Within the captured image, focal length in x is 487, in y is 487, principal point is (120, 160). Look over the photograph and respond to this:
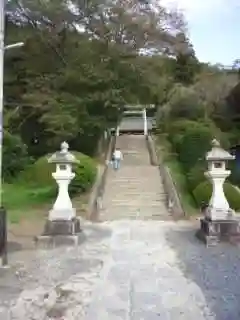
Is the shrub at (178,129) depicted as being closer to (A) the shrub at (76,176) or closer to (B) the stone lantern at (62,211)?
(A) the shrub at (76,176)

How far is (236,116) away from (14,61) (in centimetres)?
1124

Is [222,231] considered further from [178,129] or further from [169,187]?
[178,129]

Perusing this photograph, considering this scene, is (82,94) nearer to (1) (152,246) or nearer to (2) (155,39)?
(2) (155,39)

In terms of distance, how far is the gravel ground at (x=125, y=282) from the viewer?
17.4 feet

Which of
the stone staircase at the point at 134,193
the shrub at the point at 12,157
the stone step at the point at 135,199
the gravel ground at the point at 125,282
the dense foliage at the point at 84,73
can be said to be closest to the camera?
the gravel ground at the point at 125,282

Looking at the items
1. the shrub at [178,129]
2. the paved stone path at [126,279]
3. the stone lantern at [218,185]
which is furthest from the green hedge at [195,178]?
the shrub at [178,129]

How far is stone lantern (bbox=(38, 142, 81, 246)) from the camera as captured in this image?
9.90 m

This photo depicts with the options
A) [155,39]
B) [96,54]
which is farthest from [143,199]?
[155,39]

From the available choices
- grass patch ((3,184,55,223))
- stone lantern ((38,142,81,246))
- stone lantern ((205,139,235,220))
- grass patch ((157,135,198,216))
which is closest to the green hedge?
grass patch ((157,135,198,216))

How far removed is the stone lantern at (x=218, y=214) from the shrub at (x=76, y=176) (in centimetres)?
564

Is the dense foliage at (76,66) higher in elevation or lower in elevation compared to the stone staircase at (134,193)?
higher

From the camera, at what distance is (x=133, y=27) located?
71.9 ft

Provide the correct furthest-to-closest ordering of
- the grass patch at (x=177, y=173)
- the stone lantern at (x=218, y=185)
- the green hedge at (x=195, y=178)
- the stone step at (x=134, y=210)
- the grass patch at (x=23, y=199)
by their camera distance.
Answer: the green hedge at (x=195, y=178), the grass patch at (x=177, y=173), the stone step at (x=134, y=210), the grass patch at (x=23, y=199), the stone lantern at (x=218, y=185)

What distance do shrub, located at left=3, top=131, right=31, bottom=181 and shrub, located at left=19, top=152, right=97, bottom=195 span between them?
36 centimetres
